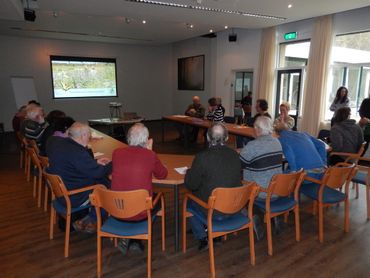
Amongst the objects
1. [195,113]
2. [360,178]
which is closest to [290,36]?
[195,113]

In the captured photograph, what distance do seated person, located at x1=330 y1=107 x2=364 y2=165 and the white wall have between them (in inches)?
355

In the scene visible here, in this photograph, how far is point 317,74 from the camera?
6.54 m

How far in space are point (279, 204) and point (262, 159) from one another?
47cm

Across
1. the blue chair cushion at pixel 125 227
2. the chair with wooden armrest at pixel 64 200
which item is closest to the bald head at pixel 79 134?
the chair with wooden armrest at pixel 64 200

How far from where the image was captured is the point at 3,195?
405 cm

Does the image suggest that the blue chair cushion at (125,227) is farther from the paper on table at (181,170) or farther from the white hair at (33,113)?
the white hair at (33,113)

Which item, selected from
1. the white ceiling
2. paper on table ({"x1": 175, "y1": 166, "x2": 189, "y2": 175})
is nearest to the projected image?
the white ceiling

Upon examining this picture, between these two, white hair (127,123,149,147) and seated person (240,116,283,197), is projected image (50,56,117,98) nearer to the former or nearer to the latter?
white hair (127,123,149,147)

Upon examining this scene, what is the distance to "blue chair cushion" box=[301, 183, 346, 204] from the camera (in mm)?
2775

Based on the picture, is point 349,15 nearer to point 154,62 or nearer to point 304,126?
point 304,126

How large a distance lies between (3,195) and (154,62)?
895 centimetres

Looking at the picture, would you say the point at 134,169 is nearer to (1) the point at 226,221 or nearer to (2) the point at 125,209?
(2) the point at 125,209

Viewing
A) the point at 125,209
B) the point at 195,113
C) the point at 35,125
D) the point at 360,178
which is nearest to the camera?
the point at 125,209

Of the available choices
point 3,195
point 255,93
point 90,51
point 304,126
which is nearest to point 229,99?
point 255,93
